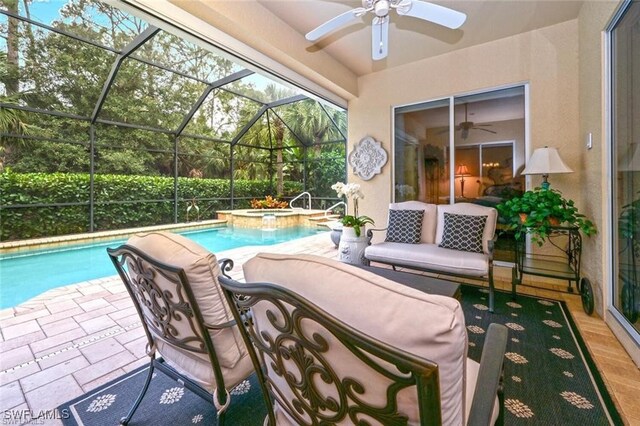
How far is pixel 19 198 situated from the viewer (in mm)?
5418

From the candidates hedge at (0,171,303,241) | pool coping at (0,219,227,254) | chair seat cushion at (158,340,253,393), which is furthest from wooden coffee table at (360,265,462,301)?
hedge at (0,171,303,241)

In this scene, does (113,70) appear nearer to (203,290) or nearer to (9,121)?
(9,121)

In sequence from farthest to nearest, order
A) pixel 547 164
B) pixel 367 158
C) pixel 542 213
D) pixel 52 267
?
1. pixel 367 158
2. pixel 52 267
3. pixel 547 164
4. pixel 542 213

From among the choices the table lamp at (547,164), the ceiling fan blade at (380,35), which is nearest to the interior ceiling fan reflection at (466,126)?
the table lamp at (547,164)

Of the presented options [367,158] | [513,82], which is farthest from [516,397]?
[367,158]

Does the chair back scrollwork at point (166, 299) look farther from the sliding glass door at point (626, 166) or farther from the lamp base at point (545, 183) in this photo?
the lamp base at point (545, 183)

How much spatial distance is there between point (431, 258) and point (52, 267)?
5735 mm

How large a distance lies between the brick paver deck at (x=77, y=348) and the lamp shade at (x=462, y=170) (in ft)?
6.12

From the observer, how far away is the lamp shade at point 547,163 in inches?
122

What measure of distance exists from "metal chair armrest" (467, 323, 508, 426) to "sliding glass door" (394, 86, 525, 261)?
335 cm

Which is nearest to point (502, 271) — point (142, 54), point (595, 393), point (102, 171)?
point (595, 393)

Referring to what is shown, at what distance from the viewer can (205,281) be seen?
107cm

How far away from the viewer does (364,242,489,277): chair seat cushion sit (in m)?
2.78

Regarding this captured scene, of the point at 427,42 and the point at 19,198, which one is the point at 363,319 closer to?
the point at 427,42
